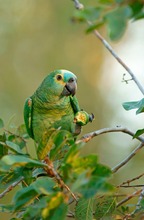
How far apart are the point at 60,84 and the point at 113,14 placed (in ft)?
4.59

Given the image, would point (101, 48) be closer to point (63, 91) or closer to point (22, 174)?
point (63, 91)

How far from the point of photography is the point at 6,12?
309 inches

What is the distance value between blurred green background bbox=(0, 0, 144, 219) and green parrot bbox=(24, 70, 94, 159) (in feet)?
12.1

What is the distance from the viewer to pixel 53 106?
6.37 ft

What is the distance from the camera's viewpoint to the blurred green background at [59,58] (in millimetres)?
6172

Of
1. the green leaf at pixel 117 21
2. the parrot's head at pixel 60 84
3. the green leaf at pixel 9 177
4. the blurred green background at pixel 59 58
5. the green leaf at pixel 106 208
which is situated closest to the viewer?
the green leaf at pixel 117 21

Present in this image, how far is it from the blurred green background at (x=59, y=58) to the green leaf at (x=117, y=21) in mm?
5085

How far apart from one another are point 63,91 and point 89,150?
390cm

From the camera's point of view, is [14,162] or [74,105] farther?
[74,105]

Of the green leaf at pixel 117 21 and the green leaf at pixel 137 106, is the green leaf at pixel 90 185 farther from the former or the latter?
the green leaf at pixel 137 106

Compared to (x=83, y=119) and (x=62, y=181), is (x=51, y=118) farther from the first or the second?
(x=62, y=181)

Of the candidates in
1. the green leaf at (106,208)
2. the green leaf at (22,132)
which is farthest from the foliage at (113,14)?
the green leaf at (22,132)

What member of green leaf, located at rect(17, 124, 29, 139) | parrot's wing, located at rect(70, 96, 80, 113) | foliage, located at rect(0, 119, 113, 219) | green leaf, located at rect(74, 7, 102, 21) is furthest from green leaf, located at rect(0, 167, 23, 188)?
parrot's wing, located at rect(70, 96, 80, 113)

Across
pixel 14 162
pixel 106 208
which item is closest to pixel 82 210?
pixel 106 208
